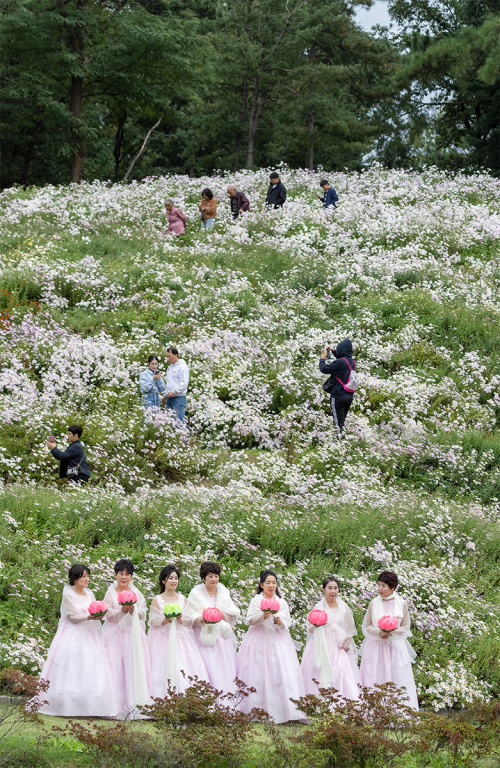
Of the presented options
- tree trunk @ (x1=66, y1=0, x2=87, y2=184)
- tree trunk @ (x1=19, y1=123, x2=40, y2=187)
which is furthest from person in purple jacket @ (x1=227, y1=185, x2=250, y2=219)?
tree trunk @ (x1=19, y1=123, x2=40, y2=187)

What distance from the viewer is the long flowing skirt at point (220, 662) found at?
720 centimetres

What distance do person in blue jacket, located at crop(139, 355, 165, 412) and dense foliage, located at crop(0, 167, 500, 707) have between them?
0.45m

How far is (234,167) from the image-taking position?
41625 mm

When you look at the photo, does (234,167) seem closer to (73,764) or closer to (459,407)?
(459,407)

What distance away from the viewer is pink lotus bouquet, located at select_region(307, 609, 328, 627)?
7.23 m

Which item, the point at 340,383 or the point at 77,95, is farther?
the point at 77,95

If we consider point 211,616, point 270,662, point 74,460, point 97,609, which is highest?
point 74,460

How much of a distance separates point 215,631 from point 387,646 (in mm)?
1698

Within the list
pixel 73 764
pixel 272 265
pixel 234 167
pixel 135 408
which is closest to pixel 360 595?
pixel 73 764

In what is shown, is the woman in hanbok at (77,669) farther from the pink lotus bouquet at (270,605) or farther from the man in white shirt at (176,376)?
the man in white shirt at (176,376)

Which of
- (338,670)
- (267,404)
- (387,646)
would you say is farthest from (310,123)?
(338,670)

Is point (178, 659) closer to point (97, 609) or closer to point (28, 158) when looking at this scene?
point (97, 609)

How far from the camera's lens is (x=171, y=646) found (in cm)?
709

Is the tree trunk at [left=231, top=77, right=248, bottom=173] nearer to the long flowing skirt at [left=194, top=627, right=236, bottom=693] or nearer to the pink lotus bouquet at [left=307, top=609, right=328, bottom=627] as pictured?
the pink lotus bouquet at [left=307, top=609, right=328, bottom=627]
